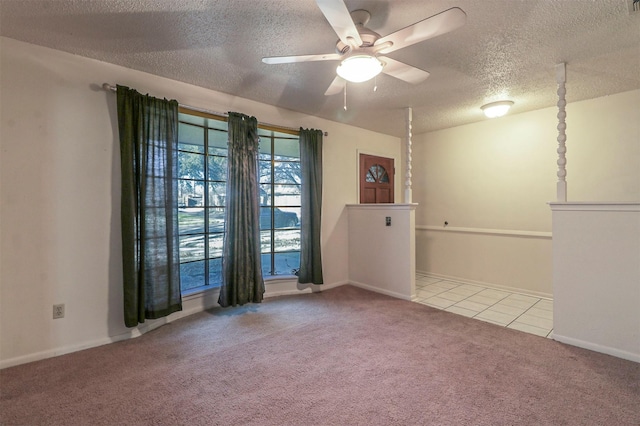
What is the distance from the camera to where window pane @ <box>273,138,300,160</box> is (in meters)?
3.82

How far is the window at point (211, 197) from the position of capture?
3221 mm

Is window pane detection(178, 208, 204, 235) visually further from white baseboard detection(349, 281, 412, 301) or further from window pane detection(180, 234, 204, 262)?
white baseboard detection(349, 281, 412, 301)

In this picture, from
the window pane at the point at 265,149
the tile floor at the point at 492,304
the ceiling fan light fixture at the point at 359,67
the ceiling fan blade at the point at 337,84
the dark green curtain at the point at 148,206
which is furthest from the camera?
the window pane at the point at 265,149

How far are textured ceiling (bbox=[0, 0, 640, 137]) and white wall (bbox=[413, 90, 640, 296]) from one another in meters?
0.47

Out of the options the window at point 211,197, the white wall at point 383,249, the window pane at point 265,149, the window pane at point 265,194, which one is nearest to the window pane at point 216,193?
the window at point 211,197

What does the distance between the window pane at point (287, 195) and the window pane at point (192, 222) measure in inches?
37.8

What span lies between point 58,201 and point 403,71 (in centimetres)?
288

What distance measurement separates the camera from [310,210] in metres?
3.75

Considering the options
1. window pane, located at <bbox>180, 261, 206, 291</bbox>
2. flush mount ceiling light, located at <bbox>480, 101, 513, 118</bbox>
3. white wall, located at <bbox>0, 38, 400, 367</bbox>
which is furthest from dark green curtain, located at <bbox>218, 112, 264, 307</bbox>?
flush mount ceiling light, located at <bbox>480, 101, 513, 118</bbox>

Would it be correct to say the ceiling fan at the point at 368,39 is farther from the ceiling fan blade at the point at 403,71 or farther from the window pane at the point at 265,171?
the window pane at the point at 265,171

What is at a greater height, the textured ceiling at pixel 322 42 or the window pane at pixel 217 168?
the textured ceiling at pixel 322 42

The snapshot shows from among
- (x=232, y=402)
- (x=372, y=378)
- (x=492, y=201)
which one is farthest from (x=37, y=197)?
(x=492, y=201)

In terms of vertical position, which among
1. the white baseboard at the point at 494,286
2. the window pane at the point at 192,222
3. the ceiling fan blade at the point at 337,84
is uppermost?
the ceiling fan blade at the point at 337,84

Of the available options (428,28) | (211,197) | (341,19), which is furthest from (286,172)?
(428,28)
